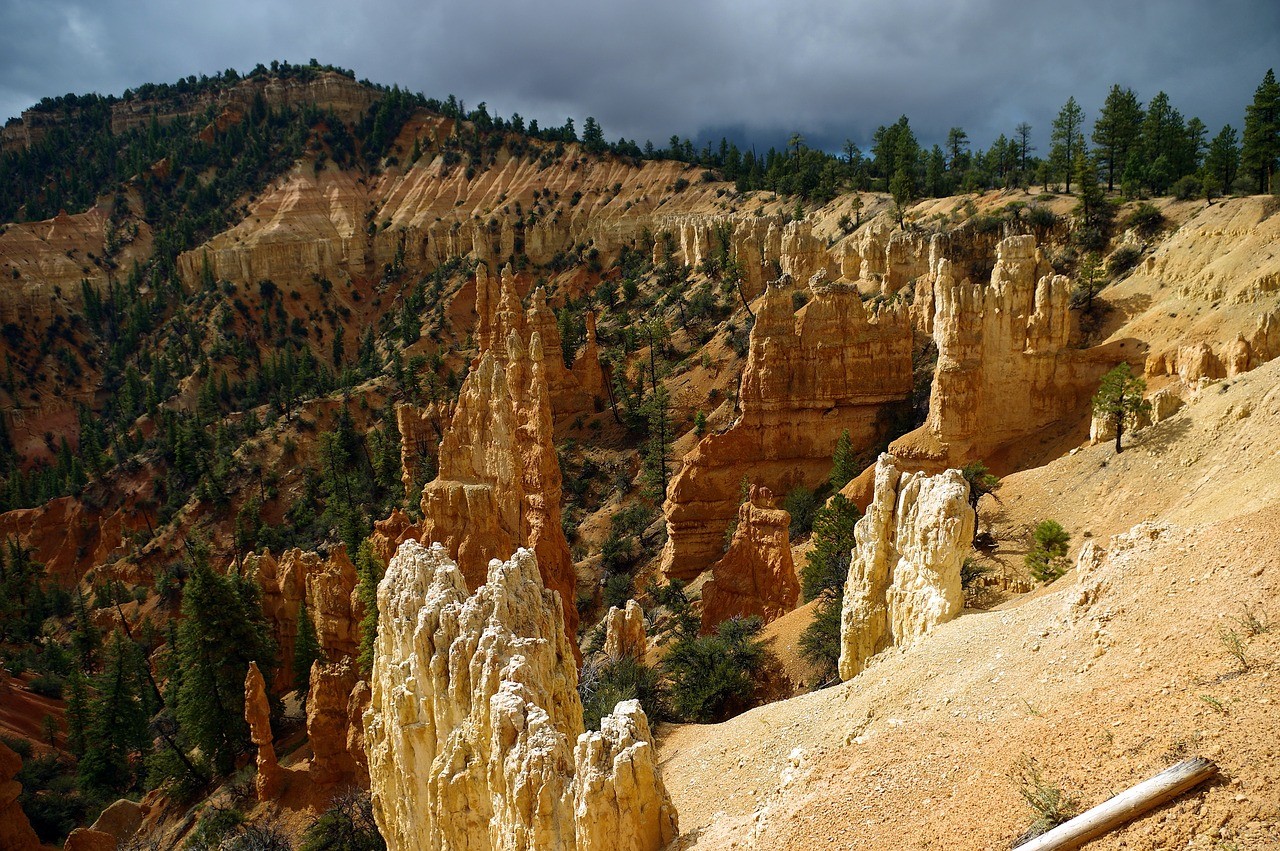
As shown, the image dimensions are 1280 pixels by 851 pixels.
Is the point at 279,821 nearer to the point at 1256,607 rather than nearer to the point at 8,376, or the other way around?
the point at 1256,607

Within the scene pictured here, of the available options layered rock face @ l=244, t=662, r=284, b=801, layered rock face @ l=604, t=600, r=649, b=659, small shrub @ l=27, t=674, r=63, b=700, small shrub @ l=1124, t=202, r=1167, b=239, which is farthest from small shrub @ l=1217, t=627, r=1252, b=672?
small shrub @ l=27, t=674, r=63, b=700

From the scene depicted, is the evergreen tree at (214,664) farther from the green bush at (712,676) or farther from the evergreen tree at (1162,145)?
the evergreen tree at (1162,145)

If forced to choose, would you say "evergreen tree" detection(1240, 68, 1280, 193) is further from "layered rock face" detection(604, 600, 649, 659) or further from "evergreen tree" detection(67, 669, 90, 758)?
"evergreen tree" detection(67, 669, 90, 758)

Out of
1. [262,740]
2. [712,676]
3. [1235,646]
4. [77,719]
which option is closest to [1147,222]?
[712,676]

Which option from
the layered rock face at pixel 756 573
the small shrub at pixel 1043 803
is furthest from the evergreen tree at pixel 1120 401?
the small shrub at pixel 1043 803

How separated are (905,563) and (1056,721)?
7.15 meters

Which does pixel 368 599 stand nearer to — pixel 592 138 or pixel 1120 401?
pixel 1120 401

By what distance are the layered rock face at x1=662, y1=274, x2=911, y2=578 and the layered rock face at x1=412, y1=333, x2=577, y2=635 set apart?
341 inches

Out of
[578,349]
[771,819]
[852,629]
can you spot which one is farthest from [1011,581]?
[578,349]

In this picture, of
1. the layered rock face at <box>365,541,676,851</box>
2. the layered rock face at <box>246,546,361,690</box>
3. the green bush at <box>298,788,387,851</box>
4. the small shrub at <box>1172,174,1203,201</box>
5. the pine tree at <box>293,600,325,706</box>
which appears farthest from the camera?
the small shrub at <box>1172,174,1203,201</box>

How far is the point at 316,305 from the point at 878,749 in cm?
Answer: 11645

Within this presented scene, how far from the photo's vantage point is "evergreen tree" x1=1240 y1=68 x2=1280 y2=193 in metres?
44.4

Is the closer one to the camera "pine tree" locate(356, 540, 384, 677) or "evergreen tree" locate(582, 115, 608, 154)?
"pine tree" locate(356, 540, 384, 677)

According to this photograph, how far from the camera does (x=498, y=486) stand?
109ft
